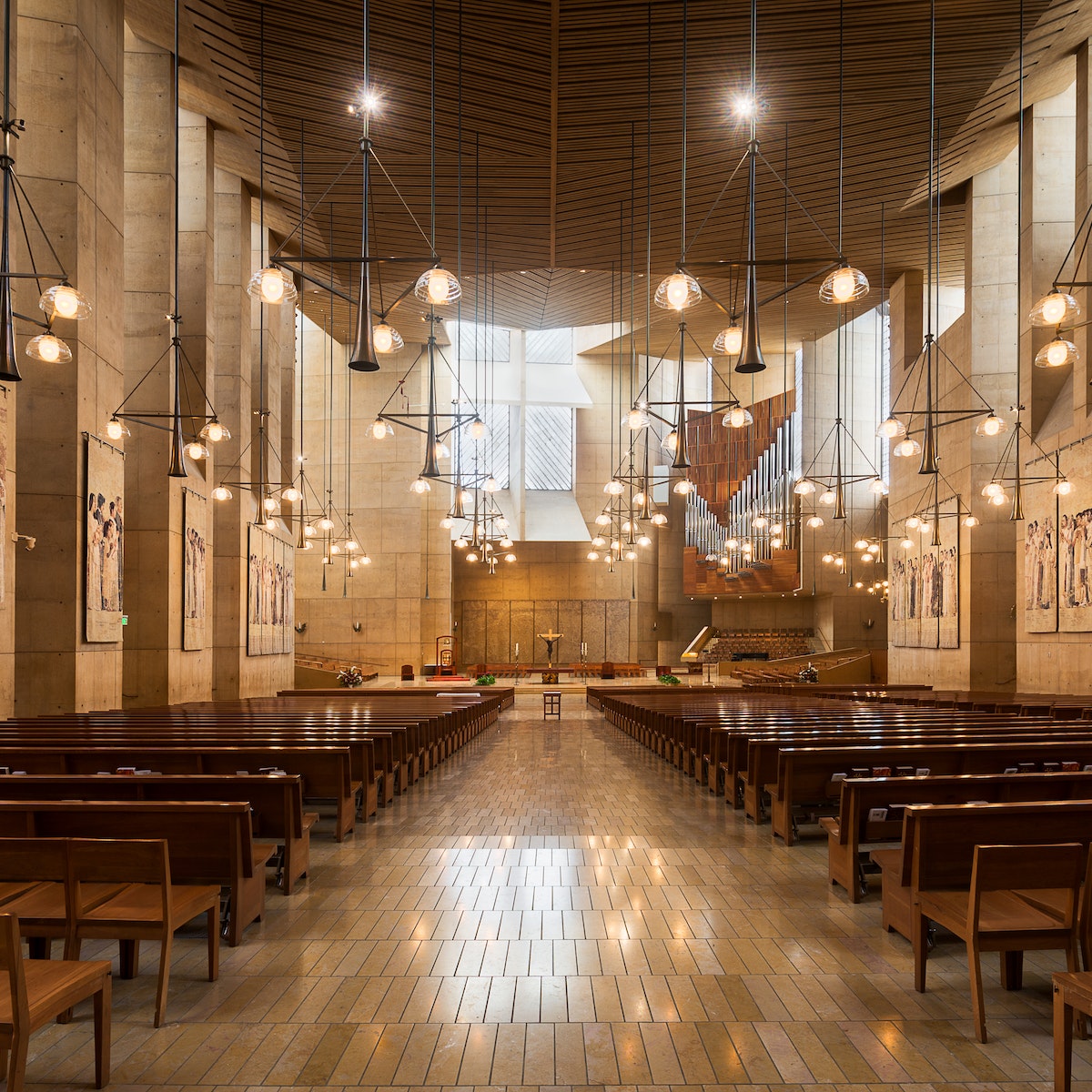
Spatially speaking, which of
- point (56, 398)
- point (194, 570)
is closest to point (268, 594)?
point (194, 570)

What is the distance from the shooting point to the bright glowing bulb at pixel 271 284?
5.64 metres

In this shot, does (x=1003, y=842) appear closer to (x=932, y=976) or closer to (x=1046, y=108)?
(x=932, y=976)

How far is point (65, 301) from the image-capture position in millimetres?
5953

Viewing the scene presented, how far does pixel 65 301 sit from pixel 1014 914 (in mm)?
6389

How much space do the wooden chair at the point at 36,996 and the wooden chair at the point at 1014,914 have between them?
2832 mm

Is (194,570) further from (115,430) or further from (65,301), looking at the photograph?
(65,301)

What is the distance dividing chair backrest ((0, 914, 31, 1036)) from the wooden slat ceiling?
7857 millimetres

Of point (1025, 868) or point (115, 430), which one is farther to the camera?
point (115, 430)

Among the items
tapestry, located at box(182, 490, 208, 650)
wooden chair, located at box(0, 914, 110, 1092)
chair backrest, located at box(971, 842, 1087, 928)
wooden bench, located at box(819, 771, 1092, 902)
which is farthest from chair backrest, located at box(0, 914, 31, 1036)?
tapestry, located at box(182, 490, 208, 650)

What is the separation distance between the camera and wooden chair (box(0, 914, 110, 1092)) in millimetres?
2254

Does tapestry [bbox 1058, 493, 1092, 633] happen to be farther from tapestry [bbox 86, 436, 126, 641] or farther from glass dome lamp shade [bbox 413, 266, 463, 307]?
tapestry [bbox 86, 436, 126, 641]

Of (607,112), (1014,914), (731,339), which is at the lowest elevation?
(1014,914)

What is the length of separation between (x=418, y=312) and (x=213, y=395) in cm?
914

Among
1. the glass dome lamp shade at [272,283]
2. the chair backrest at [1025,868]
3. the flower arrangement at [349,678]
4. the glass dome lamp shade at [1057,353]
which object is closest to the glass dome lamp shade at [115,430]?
the glass dome lamp shade at [272,283]
